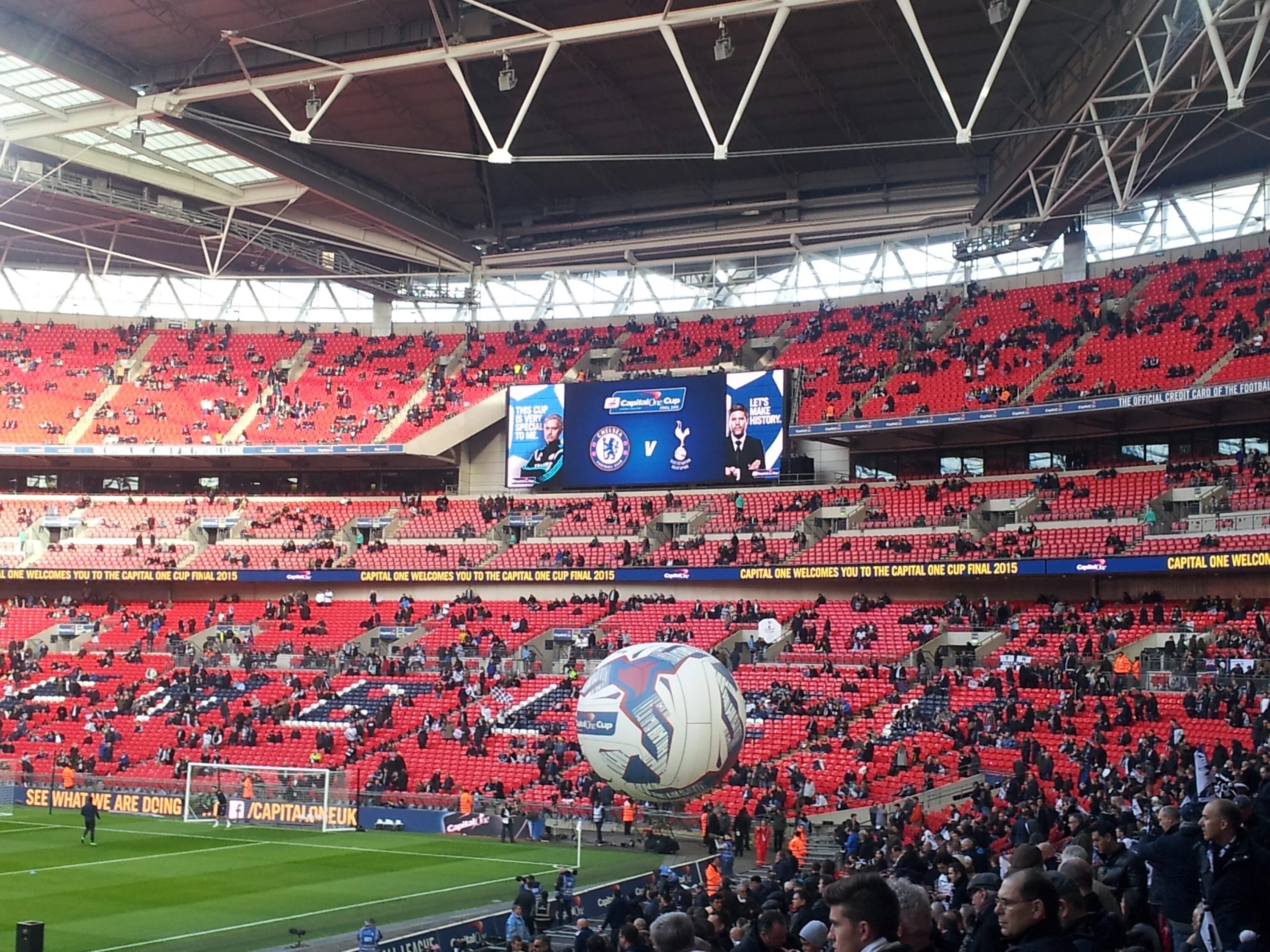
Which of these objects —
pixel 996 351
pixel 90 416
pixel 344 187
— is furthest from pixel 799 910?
pixel 90 416

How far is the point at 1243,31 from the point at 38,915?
38.0m

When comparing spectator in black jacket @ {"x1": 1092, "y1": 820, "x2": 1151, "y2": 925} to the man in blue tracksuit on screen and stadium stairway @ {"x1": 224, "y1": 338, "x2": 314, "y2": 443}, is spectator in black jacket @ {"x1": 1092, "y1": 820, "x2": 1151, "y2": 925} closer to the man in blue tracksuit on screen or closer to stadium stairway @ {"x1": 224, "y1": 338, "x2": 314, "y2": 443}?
the man in blue tracksuit on screen

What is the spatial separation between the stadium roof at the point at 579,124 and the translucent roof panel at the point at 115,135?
139mm

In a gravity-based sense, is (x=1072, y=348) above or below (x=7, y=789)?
above

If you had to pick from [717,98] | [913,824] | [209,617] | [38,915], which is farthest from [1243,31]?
[209,617]

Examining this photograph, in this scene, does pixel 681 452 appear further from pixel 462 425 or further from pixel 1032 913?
pixel 1032 913

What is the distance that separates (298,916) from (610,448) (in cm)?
3351

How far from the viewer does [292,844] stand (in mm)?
32438

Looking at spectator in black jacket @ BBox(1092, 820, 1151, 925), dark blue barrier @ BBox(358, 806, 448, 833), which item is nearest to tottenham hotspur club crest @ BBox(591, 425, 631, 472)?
dark blue barrier @ BBox(358, 806, 448, 833)

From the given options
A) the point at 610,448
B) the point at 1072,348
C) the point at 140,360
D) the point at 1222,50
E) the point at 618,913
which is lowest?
the point at 618,913

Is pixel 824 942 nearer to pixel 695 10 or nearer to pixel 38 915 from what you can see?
pixel 38 915

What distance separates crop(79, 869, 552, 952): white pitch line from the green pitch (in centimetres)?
4

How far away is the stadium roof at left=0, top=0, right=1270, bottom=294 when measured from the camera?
40312 mm

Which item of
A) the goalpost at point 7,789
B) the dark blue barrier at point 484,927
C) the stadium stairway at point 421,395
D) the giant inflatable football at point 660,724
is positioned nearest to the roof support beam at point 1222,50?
the giant inflatable football at point 660,724
